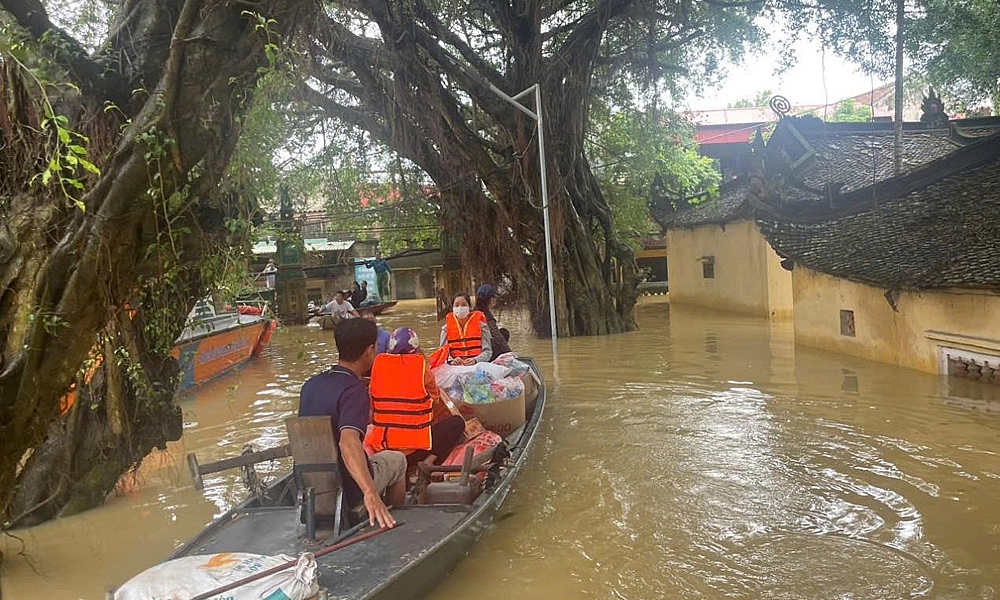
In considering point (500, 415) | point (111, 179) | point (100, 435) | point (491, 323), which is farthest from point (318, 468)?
point (491, 323)

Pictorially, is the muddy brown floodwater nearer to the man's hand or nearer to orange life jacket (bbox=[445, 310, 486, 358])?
the man's hand

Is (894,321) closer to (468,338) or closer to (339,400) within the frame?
(468,338)

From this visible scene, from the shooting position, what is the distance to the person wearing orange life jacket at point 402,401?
4984 mm

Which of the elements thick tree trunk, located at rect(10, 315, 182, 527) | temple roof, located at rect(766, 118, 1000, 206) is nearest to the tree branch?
thick tree trunk, located at rect(10, 315, 182, 527)

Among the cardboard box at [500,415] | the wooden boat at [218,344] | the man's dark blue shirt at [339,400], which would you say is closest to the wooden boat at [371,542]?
the man's dark blue shirt at [339,400]

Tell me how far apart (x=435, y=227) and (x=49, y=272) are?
16.2 m

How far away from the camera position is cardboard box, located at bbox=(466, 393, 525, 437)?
6.88 metres

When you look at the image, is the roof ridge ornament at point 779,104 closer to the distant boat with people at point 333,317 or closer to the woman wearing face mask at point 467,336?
the woman wearing face mask at point 467,336

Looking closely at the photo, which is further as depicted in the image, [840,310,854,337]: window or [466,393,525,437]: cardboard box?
[840,310,854,337]: window

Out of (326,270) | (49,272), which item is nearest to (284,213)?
(326,270)

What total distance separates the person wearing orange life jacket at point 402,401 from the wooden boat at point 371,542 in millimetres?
533

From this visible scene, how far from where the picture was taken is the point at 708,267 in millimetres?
21891

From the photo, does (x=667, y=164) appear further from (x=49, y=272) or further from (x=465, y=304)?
(x=49, y=272)

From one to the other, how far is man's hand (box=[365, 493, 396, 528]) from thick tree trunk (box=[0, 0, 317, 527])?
1672 millimetres
